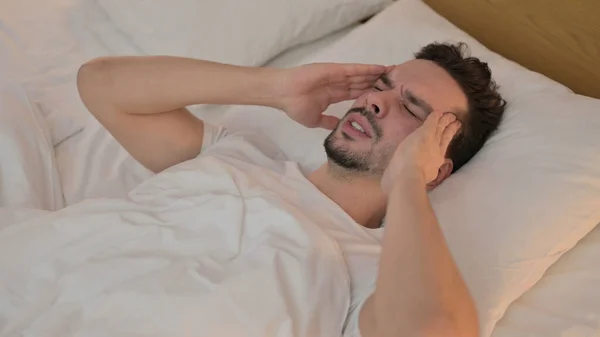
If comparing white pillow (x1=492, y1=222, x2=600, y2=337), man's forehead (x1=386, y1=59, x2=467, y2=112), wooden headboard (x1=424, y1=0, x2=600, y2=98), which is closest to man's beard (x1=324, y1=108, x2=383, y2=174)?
→ man's forehead (x1=386, y1=59, x2=467, y2=112)

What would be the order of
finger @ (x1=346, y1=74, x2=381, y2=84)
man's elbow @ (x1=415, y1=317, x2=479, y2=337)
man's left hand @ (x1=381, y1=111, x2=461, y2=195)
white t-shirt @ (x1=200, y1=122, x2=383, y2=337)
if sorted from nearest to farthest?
man's elbow @ (x1=415, y1=317, x2=479, y2=337) → man's left hand @ (x1=381, y1=111, x2=461, y2=195) → white t-shirt @ (x1=200, y1=122, x2=383, y2=337) → finger @ (x1=346, y1=74, x2=381, y2=84)

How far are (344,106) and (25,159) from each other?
0.72 m

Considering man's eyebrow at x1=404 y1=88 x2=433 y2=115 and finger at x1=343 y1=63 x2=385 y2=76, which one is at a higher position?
finger at x1=343 y1=63 x2=385 y2=76

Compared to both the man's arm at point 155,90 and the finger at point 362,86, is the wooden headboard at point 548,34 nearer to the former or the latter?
the finger at point 362,86

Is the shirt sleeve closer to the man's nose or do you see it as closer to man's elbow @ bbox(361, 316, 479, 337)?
man's elbow @ bbox(361, 316, 479, 337)

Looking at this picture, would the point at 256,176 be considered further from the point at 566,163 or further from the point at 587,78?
the point at 587,78

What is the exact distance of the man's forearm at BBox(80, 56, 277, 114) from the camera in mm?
1287

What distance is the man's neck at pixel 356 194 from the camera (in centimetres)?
123

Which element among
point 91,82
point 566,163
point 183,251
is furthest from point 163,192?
point 566,163

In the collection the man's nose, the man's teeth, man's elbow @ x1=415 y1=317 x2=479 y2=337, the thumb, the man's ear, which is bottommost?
the man's ear

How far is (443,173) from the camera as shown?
1.26 m

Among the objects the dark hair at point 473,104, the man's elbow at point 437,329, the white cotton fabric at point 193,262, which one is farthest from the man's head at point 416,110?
the man's elbow at point 437,329

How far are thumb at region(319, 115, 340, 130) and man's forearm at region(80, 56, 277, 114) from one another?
13 cm

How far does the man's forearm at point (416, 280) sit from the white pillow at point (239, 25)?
0.87 meters
